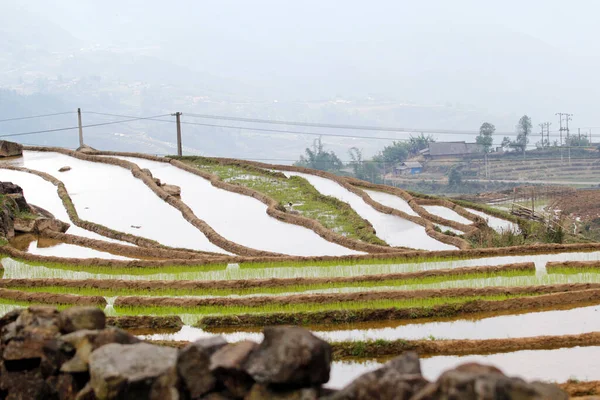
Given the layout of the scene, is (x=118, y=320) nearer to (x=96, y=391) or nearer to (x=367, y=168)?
(x=96, y=391)

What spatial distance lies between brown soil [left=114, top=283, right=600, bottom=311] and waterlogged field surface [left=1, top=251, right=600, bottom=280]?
4.83 feet

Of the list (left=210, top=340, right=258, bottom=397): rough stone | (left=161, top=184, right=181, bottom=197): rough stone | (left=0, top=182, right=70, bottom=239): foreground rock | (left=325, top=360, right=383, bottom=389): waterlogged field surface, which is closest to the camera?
(left=210, top=340, right=258, bottom=397): rough stone

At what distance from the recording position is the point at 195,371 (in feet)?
15.1

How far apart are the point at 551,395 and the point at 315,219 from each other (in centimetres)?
1410

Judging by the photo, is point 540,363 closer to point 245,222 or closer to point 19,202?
point 245,222

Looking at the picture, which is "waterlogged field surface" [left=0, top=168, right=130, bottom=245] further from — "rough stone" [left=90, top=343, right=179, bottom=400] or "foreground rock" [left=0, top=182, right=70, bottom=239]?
"rough stone" [left=90, top=343, right=179, bottom=400]

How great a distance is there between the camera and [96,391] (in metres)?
4.90

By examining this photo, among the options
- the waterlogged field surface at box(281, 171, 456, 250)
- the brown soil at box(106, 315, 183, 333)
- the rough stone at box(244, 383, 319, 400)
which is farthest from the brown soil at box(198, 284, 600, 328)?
the waterlogged field surface at box(281, 171, 456, 250)

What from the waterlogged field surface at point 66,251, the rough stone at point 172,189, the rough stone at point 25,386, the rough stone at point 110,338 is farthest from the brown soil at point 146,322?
the rough stone at point 172,189

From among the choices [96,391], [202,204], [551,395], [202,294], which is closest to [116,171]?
[202,204]

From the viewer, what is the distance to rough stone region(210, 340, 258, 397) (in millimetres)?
4502

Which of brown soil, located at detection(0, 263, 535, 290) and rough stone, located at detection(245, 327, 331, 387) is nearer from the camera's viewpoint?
rough stone, located at detection(245, 327, 331, 387)

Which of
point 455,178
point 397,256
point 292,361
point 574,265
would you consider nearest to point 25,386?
point 292,361

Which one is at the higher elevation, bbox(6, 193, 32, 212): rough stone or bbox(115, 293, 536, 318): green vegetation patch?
bbox(6, 193, 32, 212): rough stone
